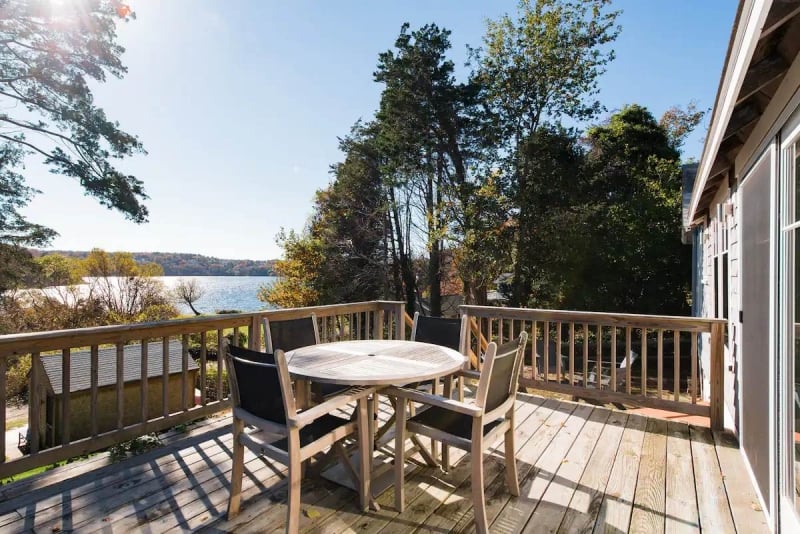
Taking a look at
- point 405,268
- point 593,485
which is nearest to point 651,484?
point 593,485

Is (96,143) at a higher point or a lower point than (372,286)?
higher

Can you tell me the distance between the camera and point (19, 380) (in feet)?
44.7

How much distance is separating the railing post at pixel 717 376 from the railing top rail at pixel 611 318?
74 mm

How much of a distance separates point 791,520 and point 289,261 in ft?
63.8

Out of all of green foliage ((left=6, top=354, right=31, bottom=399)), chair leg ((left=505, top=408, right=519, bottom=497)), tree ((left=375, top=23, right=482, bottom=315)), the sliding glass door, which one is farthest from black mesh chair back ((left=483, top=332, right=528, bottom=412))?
green foliage ((left=6, top=354, right=31, bottom=399))

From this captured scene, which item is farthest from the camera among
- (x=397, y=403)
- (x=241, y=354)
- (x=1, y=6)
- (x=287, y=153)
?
(x=287, y=153)

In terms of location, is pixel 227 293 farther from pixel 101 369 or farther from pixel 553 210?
pixel 553 210

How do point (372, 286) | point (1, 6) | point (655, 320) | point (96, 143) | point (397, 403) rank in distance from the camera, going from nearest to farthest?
point (397, 403), point (655, 320), point (1, 6), point (96, 143), point (372, 286)

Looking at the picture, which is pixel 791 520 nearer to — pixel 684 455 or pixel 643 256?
pixel 684 455

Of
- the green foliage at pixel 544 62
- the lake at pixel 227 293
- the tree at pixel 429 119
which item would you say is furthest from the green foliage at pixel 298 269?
the green foliage at pixel 544 62

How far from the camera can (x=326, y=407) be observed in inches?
81.4

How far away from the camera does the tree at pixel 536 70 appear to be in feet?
40.7

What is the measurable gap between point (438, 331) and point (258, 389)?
1.73 meters

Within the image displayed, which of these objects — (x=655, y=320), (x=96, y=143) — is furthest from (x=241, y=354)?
(x=96, y=143)
